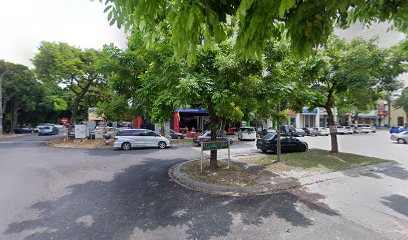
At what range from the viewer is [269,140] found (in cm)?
1295

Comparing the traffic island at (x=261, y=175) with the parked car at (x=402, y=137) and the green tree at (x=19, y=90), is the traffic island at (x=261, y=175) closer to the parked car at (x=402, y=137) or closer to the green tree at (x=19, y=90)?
the parked car at (x=402, y=137)

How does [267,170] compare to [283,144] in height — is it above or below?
below

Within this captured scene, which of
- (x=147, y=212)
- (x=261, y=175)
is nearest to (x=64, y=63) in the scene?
(x=147, y=212)

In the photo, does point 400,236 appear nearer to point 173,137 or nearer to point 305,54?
point 305,54

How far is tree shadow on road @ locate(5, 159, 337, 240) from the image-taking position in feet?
12.7

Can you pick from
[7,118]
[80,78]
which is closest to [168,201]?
[80,78]

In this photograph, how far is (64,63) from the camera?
57.3ft

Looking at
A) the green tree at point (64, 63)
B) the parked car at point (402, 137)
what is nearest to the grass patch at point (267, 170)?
the parked car at point (402, 137)

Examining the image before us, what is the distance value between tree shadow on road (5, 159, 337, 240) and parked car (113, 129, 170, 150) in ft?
26.7

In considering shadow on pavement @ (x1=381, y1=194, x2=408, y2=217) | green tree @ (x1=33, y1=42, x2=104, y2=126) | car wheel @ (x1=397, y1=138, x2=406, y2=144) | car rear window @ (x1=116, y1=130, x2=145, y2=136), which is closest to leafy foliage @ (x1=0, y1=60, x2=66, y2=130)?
green tree @ (x1=33, y1=42, x2=104, y2=126)

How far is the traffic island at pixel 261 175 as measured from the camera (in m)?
6.24

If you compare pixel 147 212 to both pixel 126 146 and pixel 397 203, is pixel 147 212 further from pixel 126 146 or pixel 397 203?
pixel 126 146

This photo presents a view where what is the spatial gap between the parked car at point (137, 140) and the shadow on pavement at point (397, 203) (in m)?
13.2

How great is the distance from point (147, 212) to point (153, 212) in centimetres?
15
